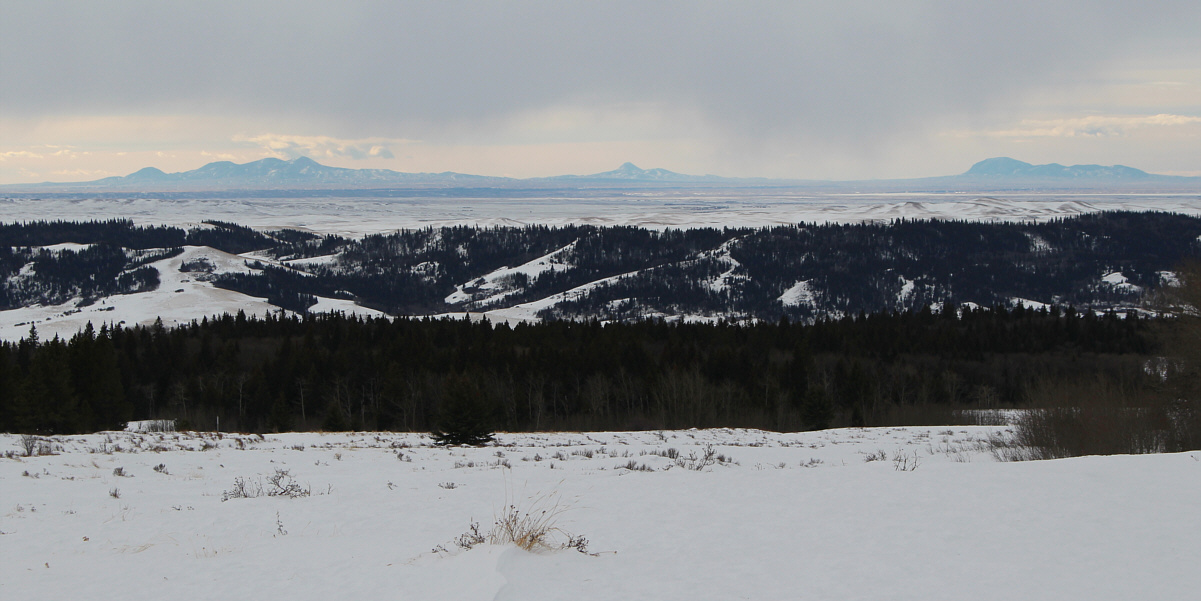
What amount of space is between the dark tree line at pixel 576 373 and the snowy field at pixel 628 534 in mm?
33159

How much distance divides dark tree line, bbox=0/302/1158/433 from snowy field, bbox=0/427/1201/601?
109 feet

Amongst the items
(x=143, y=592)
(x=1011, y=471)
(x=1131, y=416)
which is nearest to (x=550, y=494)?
(x=143, y=592)

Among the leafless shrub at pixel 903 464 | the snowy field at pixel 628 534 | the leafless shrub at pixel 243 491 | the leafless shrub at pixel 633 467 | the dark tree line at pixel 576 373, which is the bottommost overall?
the dark tree line at pixel 576 373

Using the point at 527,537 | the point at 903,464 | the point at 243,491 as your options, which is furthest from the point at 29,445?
the point at 903,464

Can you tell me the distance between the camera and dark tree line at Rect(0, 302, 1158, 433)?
201ft

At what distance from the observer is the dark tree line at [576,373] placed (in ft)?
201

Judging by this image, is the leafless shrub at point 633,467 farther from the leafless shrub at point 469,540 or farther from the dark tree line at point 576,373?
the dark tree line at point 576,373

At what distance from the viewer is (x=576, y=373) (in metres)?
70.2

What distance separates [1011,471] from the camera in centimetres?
1348

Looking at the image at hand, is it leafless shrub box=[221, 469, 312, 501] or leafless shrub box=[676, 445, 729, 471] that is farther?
leafless shrub box=[676, 445, 729, 471]

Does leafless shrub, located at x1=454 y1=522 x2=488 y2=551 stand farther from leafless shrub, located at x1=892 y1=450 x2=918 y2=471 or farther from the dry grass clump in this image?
leafless shrub, located at x1=892 y1=450 x2=918 y2=471

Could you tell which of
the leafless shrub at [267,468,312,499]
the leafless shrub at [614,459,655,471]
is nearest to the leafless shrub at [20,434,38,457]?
the leafless shrub at [267,468,312,499]

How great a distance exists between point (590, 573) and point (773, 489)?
5392mm

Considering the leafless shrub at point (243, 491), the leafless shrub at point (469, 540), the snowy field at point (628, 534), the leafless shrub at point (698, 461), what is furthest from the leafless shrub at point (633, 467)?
the leafless shrub at point (469, 540)
